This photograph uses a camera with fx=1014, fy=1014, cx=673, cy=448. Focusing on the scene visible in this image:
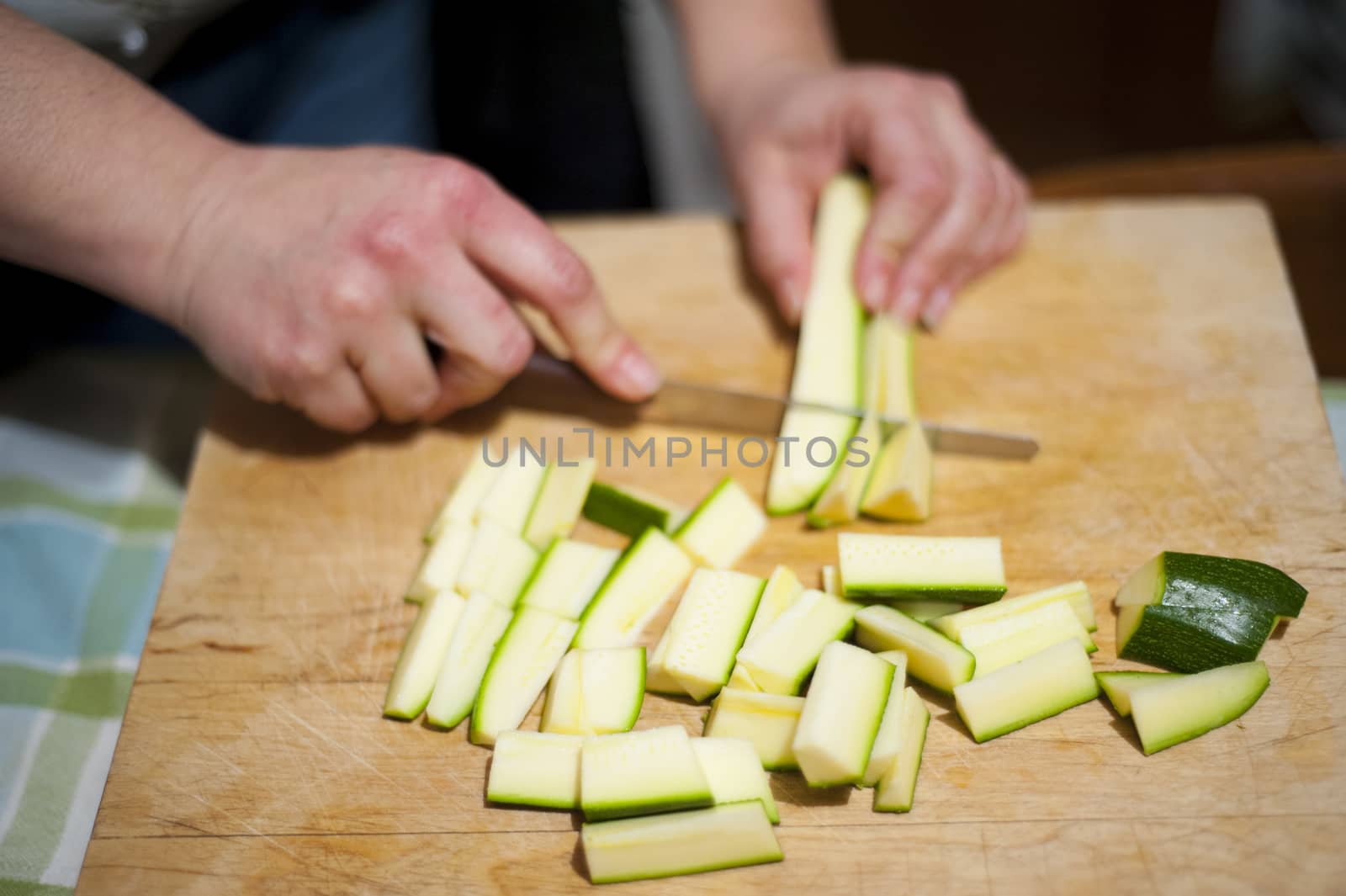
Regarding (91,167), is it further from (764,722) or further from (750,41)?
(750,41)

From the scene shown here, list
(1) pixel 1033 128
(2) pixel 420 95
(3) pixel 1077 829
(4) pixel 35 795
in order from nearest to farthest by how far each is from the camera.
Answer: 1. (3) pixel 1077 829
2. (4) pixel 35 795
3. (2) pixel 420 95
4. (1) pixel 1033 128

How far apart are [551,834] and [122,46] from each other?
7.22ft

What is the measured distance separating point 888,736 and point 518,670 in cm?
72

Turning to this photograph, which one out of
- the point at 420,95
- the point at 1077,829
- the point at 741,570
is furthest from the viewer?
the point at 420,95

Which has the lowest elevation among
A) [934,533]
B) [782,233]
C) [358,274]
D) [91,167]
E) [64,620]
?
[64,620]

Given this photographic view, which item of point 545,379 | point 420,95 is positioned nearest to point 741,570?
point 545,379

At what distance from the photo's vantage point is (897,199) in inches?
104

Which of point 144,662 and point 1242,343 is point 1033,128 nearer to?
point 1242,343

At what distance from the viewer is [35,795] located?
1971mm

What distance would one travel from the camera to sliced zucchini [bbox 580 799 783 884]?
170cm

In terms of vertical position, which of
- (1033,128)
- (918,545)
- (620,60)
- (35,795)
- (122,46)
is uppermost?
(122,46)

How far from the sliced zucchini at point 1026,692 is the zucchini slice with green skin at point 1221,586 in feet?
0.68

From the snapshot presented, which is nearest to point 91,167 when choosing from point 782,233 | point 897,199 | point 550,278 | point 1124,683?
point 550,278

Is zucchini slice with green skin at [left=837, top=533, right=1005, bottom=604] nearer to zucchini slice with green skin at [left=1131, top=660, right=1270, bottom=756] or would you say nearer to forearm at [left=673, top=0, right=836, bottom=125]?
zucchini slice with green skin at [left=1131, top=660, right=1270, bottom=756]
